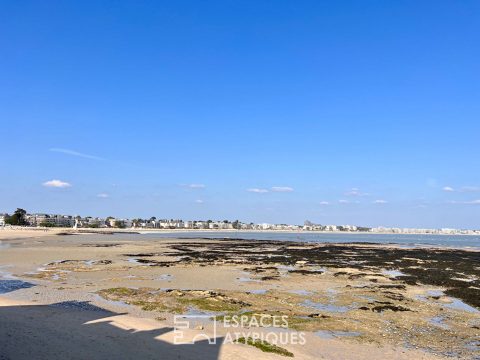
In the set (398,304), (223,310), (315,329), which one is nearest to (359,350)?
(315,329)

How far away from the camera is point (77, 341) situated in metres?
9.30

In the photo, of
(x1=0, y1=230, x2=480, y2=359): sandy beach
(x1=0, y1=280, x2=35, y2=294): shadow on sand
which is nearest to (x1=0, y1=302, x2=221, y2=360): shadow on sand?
(x1=0, y1=230, x2=480, y2=359): sandy beach

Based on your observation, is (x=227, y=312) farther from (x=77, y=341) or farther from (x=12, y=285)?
(x=12, y=285)

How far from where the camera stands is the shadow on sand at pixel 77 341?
8422mm

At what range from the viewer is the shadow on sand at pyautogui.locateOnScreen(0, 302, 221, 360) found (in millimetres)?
8422

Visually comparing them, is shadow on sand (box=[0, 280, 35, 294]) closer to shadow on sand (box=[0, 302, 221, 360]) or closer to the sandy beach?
the sandy beach

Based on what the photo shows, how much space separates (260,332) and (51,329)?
556cm

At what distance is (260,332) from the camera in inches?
453

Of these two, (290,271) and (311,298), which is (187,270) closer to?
(290,271)

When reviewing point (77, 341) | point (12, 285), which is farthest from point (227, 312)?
point (12, 285)

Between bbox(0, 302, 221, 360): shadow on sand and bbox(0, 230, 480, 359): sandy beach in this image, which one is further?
bbox(0, 230, 480, 359): sandy beach

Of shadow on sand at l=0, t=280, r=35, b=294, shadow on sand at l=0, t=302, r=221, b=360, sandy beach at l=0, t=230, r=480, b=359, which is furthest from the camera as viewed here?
shadow on sand at l=0, t=280, r=35, b=294

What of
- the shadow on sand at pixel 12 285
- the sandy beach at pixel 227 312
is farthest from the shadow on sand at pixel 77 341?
the shadow on sand at pixel 12 285

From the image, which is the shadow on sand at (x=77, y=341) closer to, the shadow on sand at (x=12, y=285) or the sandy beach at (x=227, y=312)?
the sandy beach at (x=227, y=312)
